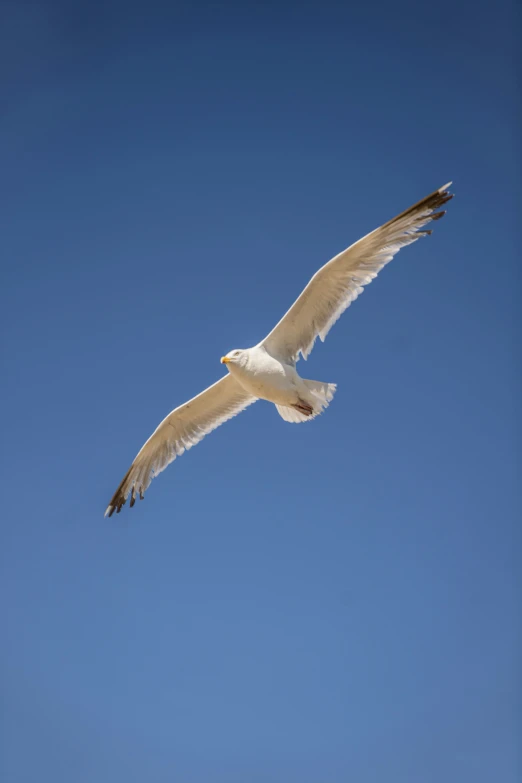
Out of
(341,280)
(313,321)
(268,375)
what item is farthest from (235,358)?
(341,280)

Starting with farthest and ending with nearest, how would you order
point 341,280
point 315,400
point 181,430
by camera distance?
point 181,430
point 315,400
point 341,280

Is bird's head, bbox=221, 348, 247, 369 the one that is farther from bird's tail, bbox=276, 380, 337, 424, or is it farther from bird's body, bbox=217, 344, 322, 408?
bird's tail, bbox=276, 380, 337, 424

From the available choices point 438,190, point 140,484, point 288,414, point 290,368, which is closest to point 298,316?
point 290,368

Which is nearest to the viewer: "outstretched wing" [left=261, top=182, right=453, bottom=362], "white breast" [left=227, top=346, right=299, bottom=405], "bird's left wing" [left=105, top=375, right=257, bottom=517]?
"outstretched wing" [left=261, top=182, right=453, bottom=362]

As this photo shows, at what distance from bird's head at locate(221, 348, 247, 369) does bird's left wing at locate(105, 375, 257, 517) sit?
0.90 metres

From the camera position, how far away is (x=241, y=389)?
10.2 m

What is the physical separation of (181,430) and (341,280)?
10.3 ft

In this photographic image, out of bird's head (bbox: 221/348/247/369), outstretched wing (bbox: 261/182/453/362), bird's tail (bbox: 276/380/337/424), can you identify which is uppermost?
outstretched wing (bbox: 261/182/453/362)

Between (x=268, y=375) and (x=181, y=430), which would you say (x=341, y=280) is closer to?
(x=268, y=375)

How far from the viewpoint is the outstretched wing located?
837cm

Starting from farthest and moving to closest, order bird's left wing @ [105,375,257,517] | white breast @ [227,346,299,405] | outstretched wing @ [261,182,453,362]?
bird's left wing @ [105,375,257,517], white breast @ [227,346,299,405], outstretched wing @ [261,182,453,362]

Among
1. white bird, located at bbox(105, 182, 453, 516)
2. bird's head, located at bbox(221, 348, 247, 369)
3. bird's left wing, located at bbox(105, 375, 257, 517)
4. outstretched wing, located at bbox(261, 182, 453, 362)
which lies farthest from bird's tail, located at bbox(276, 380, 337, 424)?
bird's left wing, located at bbox(105, 375, 257, 517)

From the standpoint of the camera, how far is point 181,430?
34.9ft

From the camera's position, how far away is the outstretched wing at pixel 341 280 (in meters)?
8.37
